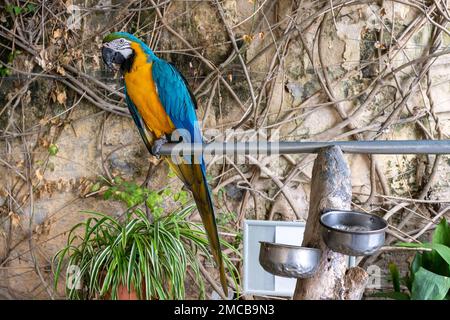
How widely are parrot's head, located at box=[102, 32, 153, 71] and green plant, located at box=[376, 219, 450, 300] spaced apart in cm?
104

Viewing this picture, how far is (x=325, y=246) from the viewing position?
735 mm

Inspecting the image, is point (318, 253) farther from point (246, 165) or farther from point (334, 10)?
point (334, 10)

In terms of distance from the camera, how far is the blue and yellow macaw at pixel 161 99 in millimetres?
1373

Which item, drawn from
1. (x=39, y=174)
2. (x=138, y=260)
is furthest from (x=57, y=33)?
(x=138, y=260)

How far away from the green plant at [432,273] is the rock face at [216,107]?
401 millimetres

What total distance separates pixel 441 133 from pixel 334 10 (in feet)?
2.17

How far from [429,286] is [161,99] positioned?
96 centimetres

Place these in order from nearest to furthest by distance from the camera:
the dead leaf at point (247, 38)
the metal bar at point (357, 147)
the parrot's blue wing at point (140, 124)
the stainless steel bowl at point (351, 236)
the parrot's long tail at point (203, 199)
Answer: the stainless steel bowl at point (351, 236), the metal bar at point (357, 147), the parrot's long tail at point (203, 199), the parrot's blue wing at point (140, 124), the dead leaf at point (247, 38)

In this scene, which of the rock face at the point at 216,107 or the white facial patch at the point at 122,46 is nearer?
the white facial patch at the point at 122,46

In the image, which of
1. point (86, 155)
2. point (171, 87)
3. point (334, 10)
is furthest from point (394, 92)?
point (86, 155)

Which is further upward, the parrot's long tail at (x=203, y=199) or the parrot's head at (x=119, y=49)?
the parrot's head at (x=119, y=49)

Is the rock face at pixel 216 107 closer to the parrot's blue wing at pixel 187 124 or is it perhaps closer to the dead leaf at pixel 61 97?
the dead leaf at pixel 61 97

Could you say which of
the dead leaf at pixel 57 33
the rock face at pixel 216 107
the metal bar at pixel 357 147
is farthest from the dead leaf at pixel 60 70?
the metal bar at pixel 357 147

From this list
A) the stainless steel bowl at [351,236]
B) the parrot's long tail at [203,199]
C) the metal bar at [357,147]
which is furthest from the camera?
the parrot's long tail at [203,199]
